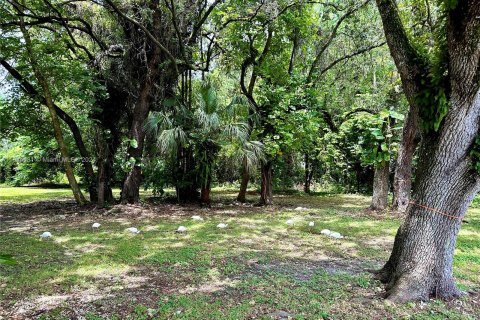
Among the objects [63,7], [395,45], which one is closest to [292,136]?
[395,45]

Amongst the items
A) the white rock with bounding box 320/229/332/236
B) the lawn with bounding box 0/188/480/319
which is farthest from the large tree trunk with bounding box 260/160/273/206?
the white rock with bounding box 320/229/332/236

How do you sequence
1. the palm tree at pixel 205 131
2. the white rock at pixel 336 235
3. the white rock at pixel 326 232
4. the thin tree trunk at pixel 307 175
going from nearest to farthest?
the white rock at pixel 336 235
the white rock at pixel 326 232
the palm tree at pixel 205 131
the thin tree trunk at pixel 307 175

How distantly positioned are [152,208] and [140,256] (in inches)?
140

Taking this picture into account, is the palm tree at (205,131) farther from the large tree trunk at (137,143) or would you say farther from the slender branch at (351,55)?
the slender branch at (351,55)

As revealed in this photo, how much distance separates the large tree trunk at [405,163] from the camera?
652 centimetres

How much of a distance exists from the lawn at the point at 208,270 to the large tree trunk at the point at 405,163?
3.90 feet

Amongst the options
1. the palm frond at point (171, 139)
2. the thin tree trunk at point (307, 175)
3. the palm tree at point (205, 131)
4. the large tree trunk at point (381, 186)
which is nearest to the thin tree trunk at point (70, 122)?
the palm tree at point (205, 131)

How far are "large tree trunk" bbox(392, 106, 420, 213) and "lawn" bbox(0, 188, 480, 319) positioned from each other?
1.19 metres

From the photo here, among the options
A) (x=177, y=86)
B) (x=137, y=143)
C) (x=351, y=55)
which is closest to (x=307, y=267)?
(x=137, y=143)

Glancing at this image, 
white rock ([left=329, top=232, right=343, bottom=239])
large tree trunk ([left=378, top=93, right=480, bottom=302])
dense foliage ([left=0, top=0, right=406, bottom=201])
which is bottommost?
white rock ([left=329, top=232, right=343, bottom=239])

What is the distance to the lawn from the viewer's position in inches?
99.6

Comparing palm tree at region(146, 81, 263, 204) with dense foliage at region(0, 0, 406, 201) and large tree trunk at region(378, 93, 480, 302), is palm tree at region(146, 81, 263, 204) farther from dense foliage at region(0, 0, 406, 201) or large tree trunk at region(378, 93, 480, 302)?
large tree trunk at region(378, 93, 480, 302)

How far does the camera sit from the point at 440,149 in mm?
2732

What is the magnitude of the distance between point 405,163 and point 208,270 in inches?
199
